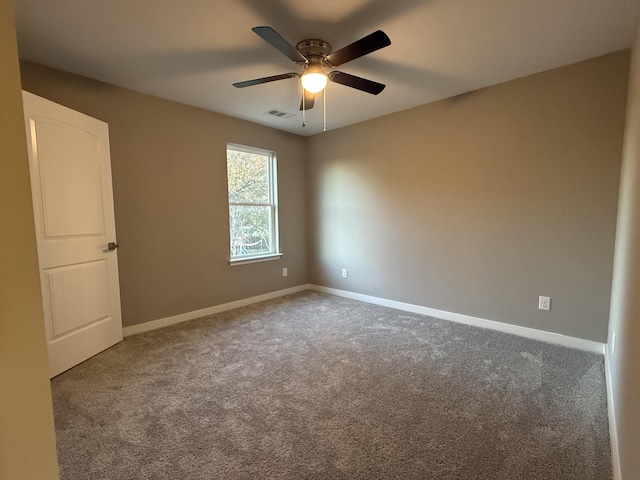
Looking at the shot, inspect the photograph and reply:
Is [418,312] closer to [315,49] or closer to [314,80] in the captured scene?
[314,80]

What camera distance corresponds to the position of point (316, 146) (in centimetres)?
457

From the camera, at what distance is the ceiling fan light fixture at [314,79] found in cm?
217

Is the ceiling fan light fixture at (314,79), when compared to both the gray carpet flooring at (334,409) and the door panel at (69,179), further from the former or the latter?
the gray carpet flooring at (334,409)

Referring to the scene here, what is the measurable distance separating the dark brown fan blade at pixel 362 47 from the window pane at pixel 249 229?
8.04ft

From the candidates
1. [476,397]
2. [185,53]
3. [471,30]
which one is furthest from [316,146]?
[476,397]

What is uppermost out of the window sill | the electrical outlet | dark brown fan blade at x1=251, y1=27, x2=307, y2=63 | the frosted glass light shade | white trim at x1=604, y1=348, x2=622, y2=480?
dark brown fan blade at x1=251, y1=27, x2=307, y2=63

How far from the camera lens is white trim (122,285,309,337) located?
122 inches

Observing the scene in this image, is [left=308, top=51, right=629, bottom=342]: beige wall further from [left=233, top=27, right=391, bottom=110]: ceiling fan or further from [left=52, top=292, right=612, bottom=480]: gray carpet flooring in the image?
[left=233, top=27, right=391, bottom=110]: ceiling fan

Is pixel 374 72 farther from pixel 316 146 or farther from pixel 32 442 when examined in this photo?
pixel 32 442

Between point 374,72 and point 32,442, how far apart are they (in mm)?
2995

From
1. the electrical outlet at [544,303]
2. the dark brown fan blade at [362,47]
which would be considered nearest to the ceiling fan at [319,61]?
the dark brown fan blade at [362,47]

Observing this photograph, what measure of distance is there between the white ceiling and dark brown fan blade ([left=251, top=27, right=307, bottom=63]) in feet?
0.78

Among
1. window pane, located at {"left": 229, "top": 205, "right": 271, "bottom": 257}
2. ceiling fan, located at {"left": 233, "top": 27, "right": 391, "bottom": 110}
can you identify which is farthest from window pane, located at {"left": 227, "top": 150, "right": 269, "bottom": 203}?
ceiling fan, located at {"left": 233, "top": 27, "right": 391, "bottom": 110}

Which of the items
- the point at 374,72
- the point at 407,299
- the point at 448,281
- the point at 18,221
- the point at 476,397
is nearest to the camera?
the point at 18,221
